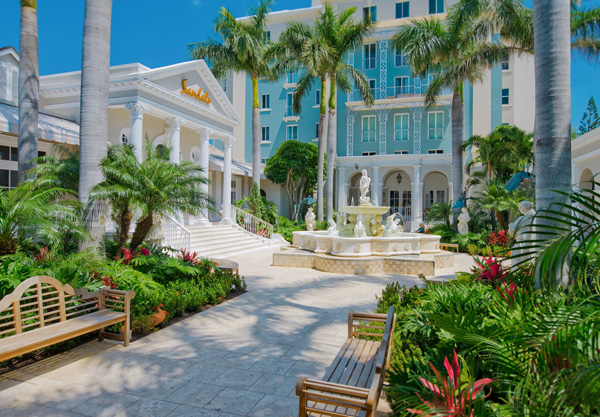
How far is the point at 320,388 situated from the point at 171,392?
207 centimetres

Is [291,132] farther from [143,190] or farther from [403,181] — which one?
[143,190]

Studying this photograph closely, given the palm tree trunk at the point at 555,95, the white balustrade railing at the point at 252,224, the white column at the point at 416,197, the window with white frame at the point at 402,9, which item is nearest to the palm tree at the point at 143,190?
the palm tree trunk at the point at 555,95

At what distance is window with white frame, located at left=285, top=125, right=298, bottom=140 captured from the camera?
110 feet

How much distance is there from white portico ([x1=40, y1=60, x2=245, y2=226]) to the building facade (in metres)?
11.3

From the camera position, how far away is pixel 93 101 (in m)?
7.78

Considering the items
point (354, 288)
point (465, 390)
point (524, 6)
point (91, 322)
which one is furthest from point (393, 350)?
point (524, 6)

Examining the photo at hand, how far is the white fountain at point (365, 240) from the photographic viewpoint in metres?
12.3

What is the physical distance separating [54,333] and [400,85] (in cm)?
3173

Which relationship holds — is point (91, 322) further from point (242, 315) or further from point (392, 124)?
point (392, 124)

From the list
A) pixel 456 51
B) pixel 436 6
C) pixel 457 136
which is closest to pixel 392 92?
pixel 436 6

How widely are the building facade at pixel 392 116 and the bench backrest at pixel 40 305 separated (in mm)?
25080

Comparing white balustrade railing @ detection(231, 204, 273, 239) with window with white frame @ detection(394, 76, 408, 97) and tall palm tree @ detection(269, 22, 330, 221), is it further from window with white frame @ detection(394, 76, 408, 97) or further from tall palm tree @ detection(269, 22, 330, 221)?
window with white frame @ detection(394, 76, 408, 97)

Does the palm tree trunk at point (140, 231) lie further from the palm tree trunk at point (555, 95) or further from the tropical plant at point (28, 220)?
the palm tree trunk at point (555, 95)

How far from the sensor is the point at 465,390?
2762 millimetres
